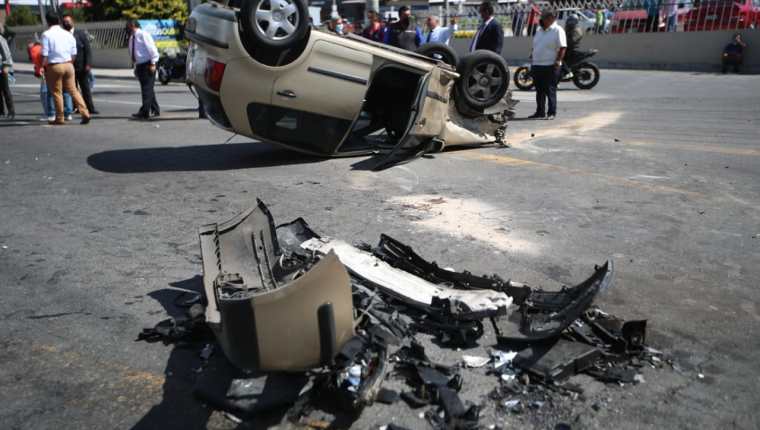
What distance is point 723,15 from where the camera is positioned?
64.2ft

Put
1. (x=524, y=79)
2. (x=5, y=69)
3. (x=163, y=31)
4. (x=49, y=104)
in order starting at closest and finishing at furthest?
(x=5, y=69), (x=49, y=104), (x=524, y=79), (x=163, y=31)

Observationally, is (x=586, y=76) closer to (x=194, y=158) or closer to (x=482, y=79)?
(x=482, y=79)

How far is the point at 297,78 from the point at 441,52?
285 centimetres

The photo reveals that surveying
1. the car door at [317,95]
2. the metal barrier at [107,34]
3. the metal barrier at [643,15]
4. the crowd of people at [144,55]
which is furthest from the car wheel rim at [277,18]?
the metal barrier at [107,34]

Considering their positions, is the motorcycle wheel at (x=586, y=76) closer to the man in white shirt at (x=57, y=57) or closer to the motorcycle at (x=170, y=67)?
the man in white shirt at (x=57, y=57)

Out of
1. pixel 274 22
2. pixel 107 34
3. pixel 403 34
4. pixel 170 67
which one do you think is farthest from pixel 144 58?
pixel 107 34

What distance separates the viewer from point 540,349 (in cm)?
317

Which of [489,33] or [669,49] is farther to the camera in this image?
[669,49]

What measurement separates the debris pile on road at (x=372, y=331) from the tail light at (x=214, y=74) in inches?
127

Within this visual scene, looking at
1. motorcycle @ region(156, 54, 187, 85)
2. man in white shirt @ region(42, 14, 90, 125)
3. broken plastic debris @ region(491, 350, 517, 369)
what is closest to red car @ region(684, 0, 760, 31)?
motorcycle @ region(156, 54, 187, 85)

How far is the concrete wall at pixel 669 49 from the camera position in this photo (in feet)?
61.3

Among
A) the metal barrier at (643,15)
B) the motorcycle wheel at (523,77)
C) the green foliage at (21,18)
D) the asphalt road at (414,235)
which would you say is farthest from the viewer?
the green foliage at (21,18)

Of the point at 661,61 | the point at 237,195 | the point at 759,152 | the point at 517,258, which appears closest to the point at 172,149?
the point at 237,195

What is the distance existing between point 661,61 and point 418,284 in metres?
20.2
